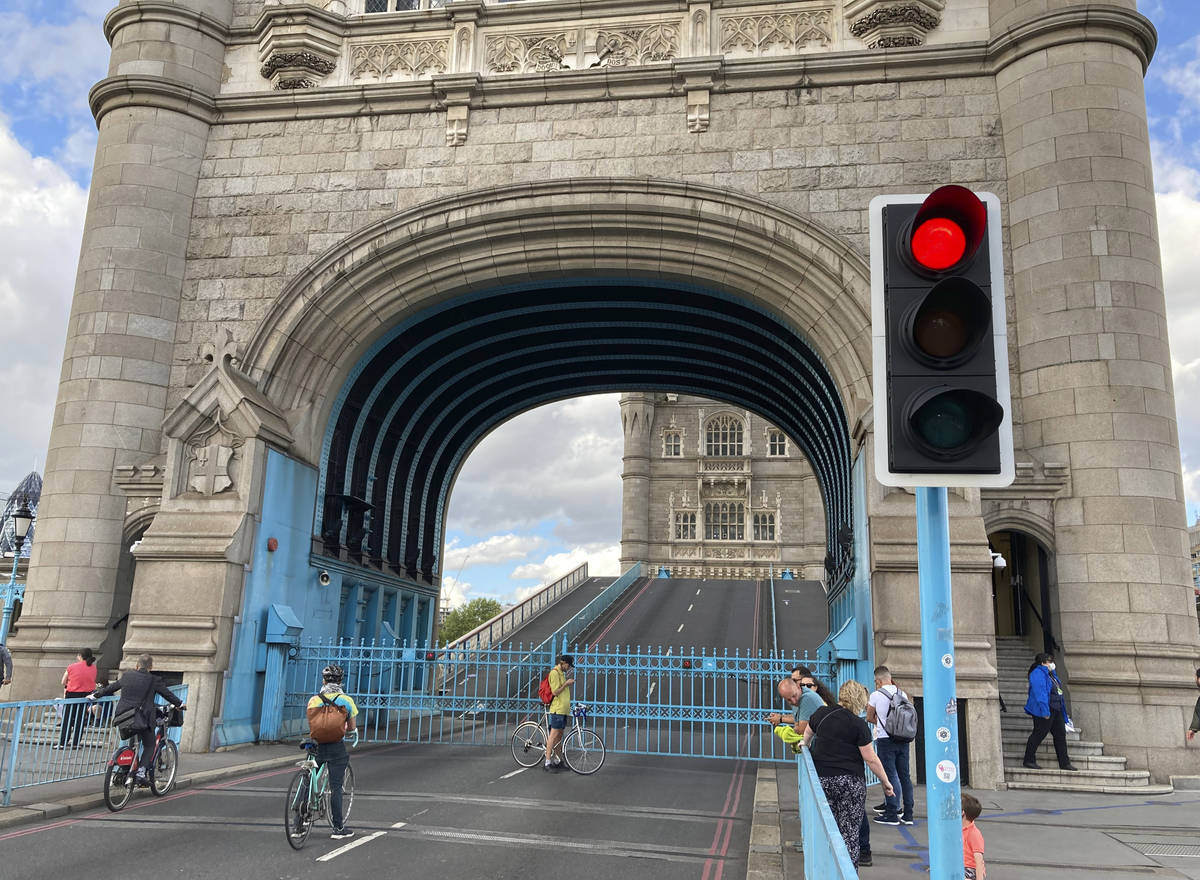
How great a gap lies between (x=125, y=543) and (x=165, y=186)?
6.88m

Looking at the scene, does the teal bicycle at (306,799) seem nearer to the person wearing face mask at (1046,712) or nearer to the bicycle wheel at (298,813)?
the bicycle wheel at (298,813)

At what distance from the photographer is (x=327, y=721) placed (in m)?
8.77

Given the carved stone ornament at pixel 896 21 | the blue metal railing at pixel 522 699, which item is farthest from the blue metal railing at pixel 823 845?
the carved stone ornament at pixel 896 21

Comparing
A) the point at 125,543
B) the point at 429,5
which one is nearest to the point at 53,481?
the point at 125,543

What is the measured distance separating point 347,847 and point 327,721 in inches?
45.3

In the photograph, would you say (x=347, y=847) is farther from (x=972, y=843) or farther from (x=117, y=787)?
(x=972, y=843)

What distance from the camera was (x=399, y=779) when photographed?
1245cm

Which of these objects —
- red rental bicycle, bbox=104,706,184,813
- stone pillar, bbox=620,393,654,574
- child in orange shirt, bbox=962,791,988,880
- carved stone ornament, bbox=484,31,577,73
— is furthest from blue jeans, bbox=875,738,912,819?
stone pillar, bbox=620,393,654,574

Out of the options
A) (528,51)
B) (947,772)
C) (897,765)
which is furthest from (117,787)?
(528,51)

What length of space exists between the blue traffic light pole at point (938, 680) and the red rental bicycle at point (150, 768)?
29.7 ft

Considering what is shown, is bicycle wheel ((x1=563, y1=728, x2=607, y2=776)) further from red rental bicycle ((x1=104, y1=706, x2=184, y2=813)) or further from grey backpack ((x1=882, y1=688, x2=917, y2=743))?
red rental bicycle ((x1=104, y1=706, x2=184, y2=813))

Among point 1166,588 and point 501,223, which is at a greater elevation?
point 501,223

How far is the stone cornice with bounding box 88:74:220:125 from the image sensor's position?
58.3 ft

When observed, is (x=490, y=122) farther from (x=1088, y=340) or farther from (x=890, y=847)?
(x=890, y=847)
